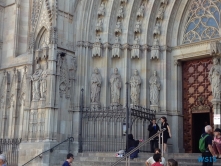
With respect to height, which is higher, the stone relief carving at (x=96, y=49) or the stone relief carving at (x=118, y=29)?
the stone relief carving at (x=118, y=29)

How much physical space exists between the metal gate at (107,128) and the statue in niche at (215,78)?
8.20 ft

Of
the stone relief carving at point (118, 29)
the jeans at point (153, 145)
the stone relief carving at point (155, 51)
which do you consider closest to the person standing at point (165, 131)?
the jeans at point (153, 145)

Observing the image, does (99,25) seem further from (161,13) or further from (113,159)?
(113,159)

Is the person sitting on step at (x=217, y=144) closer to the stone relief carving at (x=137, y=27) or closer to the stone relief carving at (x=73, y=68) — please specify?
the stone relief carving at (x=73, y=68)

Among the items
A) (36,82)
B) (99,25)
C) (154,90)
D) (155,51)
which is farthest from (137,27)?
(36,82)

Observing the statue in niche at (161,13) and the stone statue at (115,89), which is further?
the statue in niche at (161,13)

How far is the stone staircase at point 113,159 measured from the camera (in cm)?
1222

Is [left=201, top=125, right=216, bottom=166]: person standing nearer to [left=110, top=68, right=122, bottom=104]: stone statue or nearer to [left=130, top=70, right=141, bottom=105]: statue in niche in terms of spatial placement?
[left=130, top=70, right=141, bottom=105]: statue in niche

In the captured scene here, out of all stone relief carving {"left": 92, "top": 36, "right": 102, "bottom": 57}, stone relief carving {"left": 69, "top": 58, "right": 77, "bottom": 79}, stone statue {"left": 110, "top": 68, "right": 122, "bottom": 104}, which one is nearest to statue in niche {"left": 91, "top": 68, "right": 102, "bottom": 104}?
stone statue {"left": 110, "top": 68, "right": 122, "bottom": 104}

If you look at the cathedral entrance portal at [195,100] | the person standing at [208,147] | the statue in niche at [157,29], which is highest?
the statue in niche at [157,29]

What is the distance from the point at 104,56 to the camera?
55.9 feet

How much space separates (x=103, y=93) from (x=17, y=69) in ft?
16.4

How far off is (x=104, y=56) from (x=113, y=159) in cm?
501

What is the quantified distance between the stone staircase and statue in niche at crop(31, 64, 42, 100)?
298 centimetres
